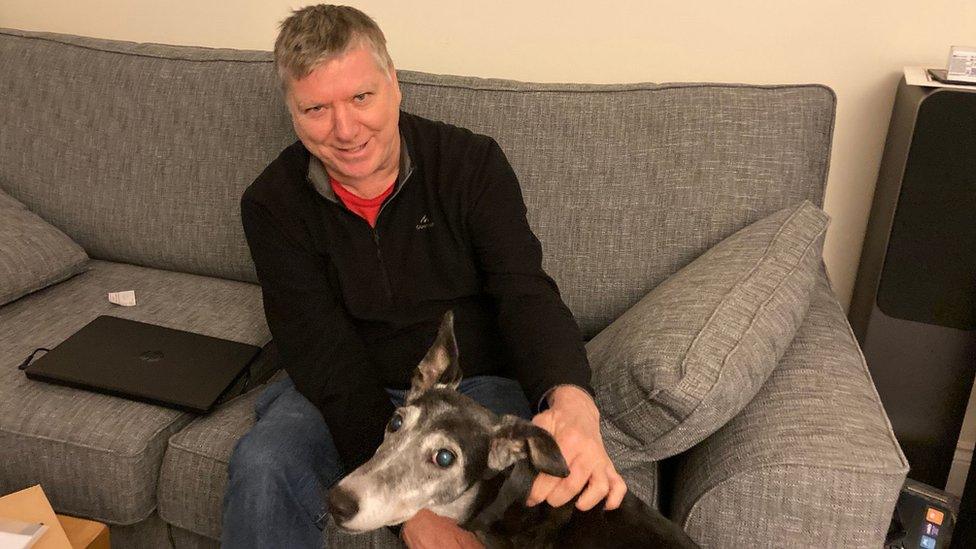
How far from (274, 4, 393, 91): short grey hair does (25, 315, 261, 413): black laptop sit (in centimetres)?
70

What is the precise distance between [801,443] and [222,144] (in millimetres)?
1674

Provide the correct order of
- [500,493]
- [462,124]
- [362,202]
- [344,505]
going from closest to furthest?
[344,505]
[500,493]
[362,202]
[462,124]

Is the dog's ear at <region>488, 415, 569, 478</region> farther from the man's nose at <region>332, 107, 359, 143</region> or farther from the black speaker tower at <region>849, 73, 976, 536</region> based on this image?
the black speaker tower at <region>849, 73, 976, 536</region>

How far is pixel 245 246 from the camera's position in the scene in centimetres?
223

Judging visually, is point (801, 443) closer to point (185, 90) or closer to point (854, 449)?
point (854, 449)

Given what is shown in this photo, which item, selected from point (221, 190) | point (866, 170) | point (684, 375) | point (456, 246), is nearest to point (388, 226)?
point (456, 246)

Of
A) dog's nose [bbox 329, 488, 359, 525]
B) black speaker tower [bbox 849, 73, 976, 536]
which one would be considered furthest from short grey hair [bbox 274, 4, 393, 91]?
black speaker tower [bbox 849, 73, 976, 536]

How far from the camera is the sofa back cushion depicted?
1863mm

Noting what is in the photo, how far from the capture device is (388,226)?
1.60m

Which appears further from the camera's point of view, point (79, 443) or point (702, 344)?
point (79, 443)

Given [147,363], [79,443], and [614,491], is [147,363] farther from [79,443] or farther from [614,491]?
[614,491]

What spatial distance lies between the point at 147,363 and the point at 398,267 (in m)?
0.66

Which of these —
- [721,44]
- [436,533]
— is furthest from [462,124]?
[436,533]

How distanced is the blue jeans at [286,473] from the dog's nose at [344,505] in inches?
13.1
